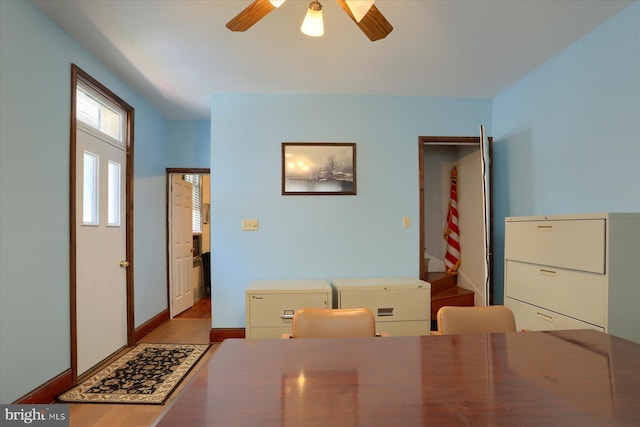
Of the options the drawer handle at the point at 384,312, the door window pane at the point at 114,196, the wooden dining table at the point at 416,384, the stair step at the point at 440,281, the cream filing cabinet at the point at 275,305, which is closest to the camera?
the wooden dining table at the point at 416,384

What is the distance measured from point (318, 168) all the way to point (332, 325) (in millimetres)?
2144

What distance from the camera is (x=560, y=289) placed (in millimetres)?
1953

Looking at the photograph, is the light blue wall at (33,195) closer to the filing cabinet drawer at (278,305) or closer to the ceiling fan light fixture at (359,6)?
the filing cabinet drawer at (278,305)

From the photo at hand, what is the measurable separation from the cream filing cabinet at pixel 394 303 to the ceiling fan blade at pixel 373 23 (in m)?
2.01

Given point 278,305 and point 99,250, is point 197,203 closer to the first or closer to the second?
point 99,250

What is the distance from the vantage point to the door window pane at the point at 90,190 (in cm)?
260

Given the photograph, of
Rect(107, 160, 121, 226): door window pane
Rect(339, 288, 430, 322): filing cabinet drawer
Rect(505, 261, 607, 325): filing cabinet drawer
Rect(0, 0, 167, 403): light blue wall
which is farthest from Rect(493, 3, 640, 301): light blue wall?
Rect(107, 160, 121, 226): door window pane

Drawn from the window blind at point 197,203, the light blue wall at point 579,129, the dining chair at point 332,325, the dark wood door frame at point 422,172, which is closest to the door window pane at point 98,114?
the window blind at point 197,203

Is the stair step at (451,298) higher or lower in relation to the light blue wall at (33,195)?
lower

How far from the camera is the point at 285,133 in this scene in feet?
11.0

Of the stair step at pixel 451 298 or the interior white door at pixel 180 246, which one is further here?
the interior white door at pixel 180 246

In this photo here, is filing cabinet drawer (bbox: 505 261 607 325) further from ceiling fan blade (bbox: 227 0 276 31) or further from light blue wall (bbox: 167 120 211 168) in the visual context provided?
light blue wall (bbox: 167 120 211 168)

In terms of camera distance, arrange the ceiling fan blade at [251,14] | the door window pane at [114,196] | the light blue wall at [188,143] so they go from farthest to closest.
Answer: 1. the light blue wall at [188,143]
2. the door window pane at [114,196]
3. the ceiling fan blade at [251,14]

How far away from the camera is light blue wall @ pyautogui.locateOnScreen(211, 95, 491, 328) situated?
3.29 metres
